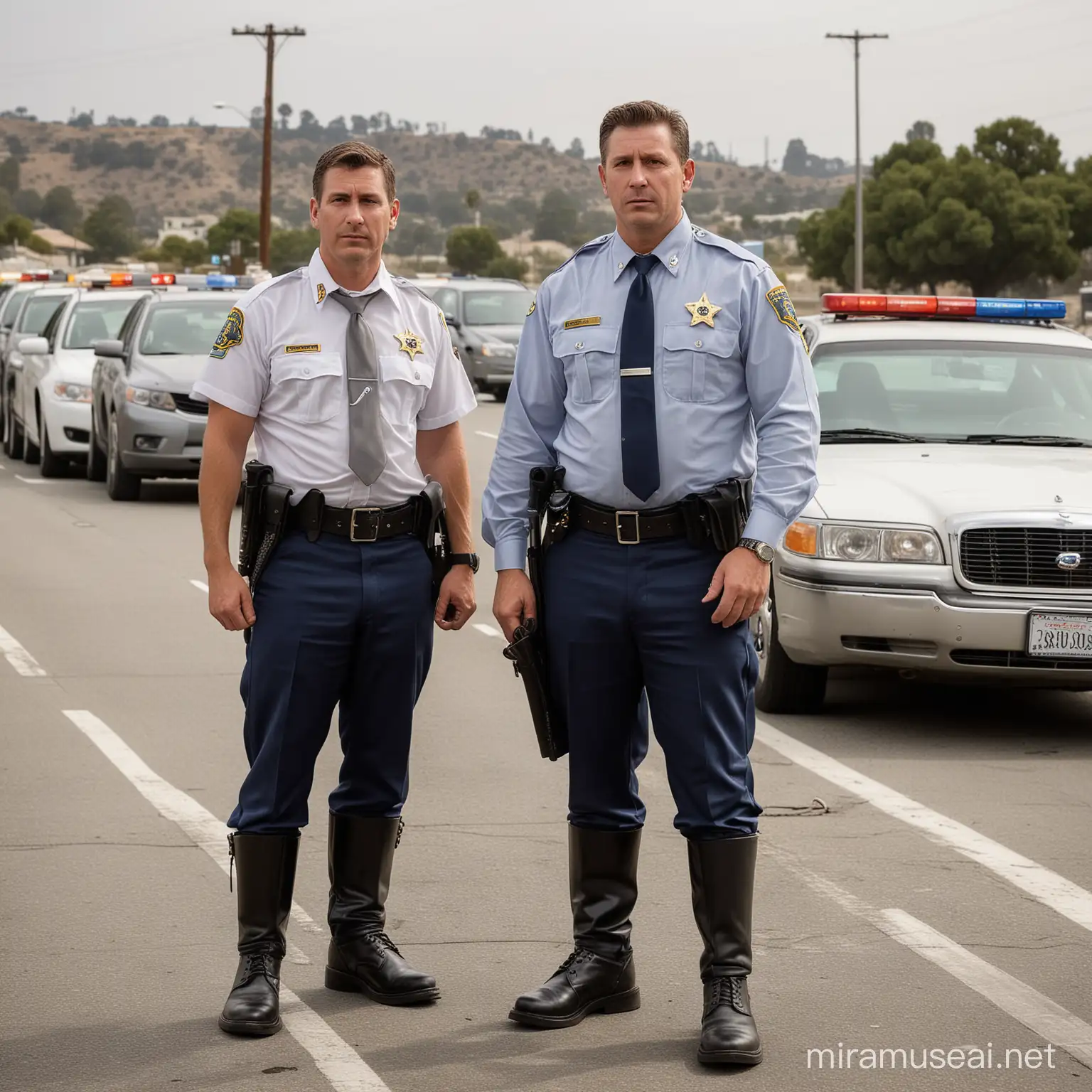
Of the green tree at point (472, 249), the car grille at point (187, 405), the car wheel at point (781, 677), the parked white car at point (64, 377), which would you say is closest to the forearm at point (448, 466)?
the car wheel at point (781, 677)

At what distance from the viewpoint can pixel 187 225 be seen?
170625 mm

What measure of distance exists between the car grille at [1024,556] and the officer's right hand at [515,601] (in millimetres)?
3303

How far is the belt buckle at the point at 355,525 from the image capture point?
190 inches

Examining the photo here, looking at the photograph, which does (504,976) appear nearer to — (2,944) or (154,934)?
(154,934)

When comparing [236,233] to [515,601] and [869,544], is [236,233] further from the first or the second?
[515,601]

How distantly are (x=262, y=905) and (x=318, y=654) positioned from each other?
0.60 metres

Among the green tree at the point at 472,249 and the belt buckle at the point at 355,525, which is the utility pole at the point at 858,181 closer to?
the green tree at the point at 472,249

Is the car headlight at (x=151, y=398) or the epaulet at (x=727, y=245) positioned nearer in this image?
the epaulet at (x=727, y=245)

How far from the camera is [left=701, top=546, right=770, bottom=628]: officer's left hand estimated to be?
4.56 meters

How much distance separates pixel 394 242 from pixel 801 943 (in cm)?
16353

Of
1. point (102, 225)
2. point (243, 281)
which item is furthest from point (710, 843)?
point (102, 225)

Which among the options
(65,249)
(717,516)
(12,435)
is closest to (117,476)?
(12,435)

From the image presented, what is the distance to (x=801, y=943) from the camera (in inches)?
211

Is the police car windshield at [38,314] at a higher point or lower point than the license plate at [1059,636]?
higher
